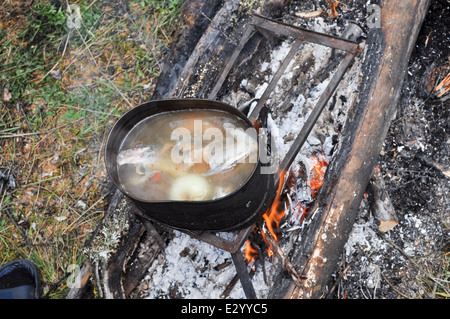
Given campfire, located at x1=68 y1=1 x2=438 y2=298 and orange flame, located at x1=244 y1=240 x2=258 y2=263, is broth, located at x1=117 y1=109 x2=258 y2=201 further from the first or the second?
orange flame, located at x1=244 y1=240 x2=258 y2=263

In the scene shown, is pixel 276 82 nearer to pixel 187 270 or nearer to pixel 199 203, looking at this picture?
pixel 199 203

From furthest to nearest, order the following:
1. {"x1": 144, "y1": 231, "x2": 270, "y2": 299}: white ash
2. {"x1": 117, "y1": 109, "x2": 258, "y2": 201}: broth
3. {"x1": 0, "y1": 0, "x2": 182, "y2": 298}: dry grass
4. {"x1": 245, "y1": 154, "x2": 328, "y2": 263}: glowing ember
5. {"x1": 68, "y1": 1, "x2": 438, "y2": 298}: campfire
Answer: {"x1": 0, "y1": 0, "x2": 182, "y2": 298}: dry grass → {"x1": 144, "y1": 231, "x2": 270, "y2": 299}: white ash → {"x1": 245, "y1": 154, "x2": 328, "y2": 263}: glowing ember → {"x1": 68, "y1": 1, "x2": 438, "y2": 298}: campfire → {"x1": 117, "y1": 109, "x2": 258, "y2": 201}: broth

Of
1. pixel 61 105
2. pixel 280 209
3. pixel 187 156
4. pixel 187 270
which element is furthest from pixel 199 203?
A: pixel 61 105

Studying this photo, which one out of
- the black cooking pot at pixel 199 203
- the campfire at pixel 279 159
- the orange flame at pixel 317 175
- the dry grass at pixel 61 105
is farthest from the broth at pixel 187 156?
the dry grass at pixel 61 105

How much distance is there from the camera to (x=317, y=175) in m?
2.75

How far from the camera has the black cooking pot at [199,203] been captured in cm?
209

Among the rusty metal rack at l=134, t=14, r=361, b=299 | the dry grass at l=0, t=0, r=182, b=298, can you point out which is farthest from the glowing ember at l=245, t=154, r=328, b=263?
the dry grass at l=0, t=0, r=182, b=298

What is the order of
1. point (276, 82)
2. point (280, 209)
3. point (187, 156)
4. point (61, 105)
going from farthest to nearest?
point (61, 105), point (280, 209), point (276, 82), point (187, 156)

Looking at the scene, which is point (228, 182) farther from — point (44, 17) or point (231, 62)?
point (44, 17)

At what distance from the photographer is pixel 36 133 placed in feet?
12.3

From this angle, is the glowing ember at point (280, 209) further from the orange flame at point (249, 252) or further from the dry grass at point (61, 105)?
the dry grass at point (61, 105)

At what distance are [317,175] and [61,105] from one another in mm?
2571

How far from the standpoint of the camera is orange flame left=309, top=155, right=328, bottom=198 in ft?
8.93

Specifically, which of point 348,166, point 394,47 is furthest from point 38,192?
point 394,47
